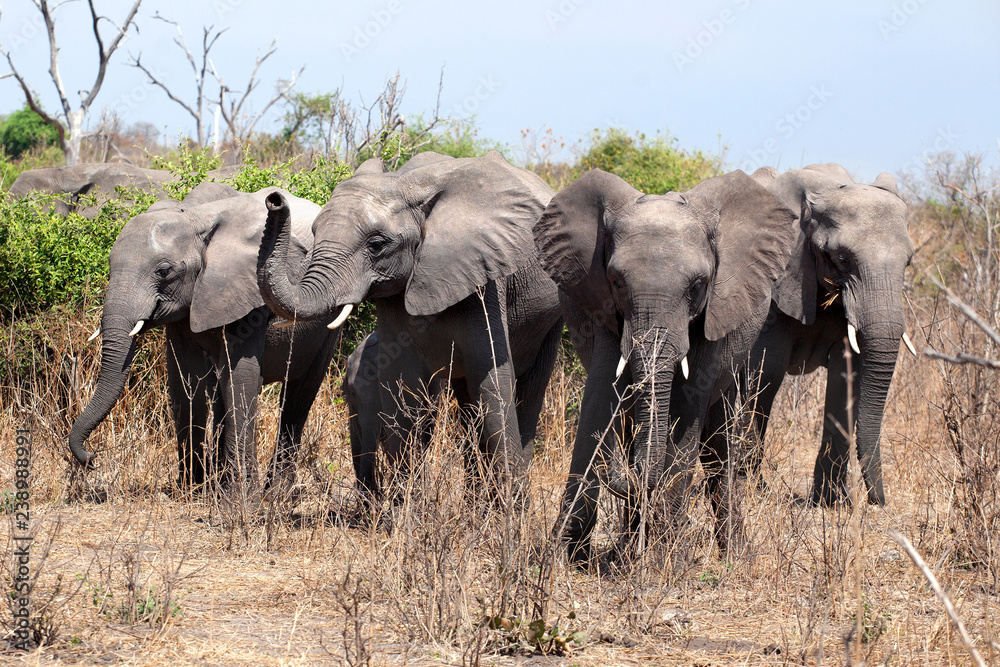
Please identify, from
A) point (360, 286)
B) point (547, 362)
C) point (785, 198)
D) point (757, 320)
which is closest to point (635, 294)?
point (757, 320)

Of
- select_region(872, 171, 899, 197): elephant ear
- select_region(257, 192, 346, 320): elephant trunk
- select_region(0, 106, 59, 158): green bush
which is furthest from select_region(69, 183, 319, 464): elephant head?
select_region(0, 106, 59, 158): green bush

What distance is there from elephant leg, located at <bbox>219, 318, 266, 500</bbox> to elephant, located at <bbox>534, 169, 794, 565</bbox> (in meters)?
2.39

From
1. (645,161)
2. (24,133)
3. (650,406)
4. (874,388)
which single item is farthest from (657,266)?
(24,133)

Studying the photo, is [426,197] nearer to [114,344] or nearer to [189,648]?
[114,344]

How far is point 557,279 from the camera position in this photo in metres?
5.61

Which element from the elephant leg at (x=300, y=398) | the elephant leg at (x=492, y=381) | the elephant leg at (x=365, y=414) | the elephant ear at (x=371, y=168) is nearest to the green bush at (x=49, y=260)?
the elephant leg at (x=300, y=398)

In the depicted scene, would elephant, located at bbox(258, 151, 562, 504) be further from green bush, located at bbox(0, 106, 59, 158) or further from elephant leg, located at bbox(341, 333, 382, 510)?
green bush, located at bbox(0, 106, 59, 158)

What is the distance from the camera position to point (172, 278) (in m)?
6.95

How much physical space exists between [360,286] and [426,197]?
72 cm

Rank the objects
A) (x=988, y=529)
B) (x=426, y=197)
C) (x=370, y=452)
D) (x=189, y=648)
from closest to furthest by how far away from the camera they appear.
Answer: (x=189, y=648) < (x=988, y=529) < (x=426, y=197) < (x=370, y=452)

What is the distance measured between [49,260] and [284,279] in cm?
363

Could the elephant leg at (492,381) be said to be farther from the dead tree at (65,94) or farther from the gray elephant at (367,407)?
the dead tree at (65,94)

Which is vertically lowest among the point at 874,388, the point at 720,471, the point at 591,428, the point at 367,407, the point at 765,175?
the point at 720,471

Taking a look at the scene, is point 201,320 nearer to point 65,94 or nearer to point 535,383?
point 535,383
